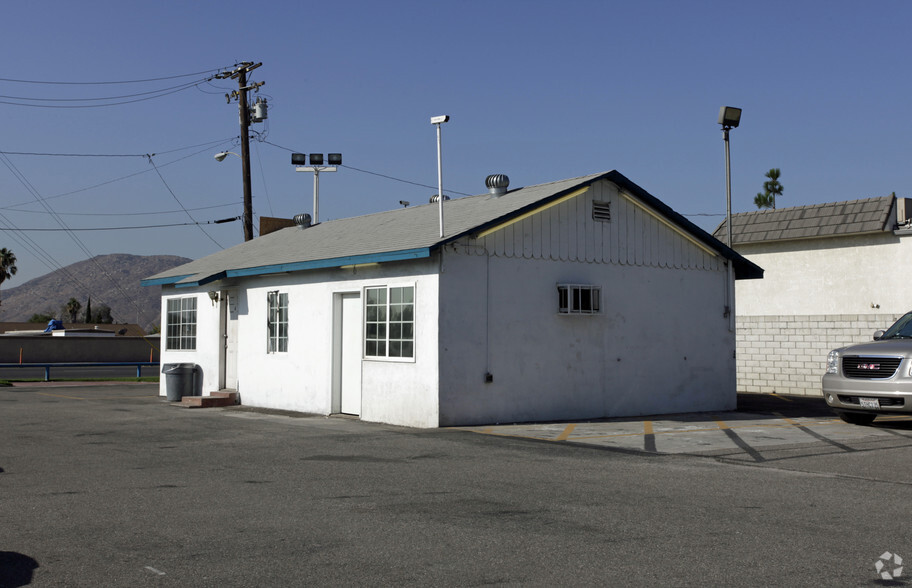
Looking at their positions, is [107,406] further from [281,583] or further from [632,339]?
[281,583]

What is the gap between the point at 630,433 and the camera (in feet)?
45.8

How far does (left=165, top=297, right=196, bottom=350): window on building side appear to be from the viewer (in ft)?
72.4

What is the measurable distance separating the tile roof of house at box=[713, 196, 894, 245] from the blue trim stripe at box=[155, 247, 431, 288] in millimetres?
14119

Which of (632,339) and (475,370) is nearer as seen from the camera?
(475,370)

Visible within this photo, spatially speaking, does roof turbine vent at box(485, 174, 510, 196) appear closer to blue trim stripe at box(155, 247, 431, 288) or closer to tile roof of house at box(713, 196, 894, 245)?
blue trim stripe at box(155, 247, 431, 288)

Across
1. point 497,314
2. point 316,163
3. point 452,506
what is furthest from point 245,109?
point 452,506

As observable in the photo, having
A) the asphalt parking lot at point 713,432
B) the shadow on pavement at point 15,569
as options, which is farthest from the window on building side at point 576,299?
the shadow on pavement at point 15,569

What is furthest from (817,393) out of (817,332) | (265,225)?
(265,225)

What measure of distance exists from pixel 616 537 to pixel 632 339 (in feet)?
35.6

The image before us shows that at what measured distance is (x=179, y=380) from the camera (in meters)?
21.1

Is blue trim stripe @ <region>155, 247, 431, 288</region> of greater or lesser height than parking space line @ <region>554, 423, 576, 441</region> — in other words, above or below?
above

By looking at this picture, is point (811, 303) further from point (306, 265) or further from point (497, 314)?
point (306, 265)

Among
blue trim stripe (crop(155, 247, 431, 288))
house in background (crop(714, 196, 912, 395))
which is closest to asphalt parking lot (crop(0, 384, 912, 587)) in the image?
blue trim stripe (crop(155, 247, 431, 288))

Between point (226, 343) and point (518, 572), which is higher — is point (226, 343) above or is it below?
above
